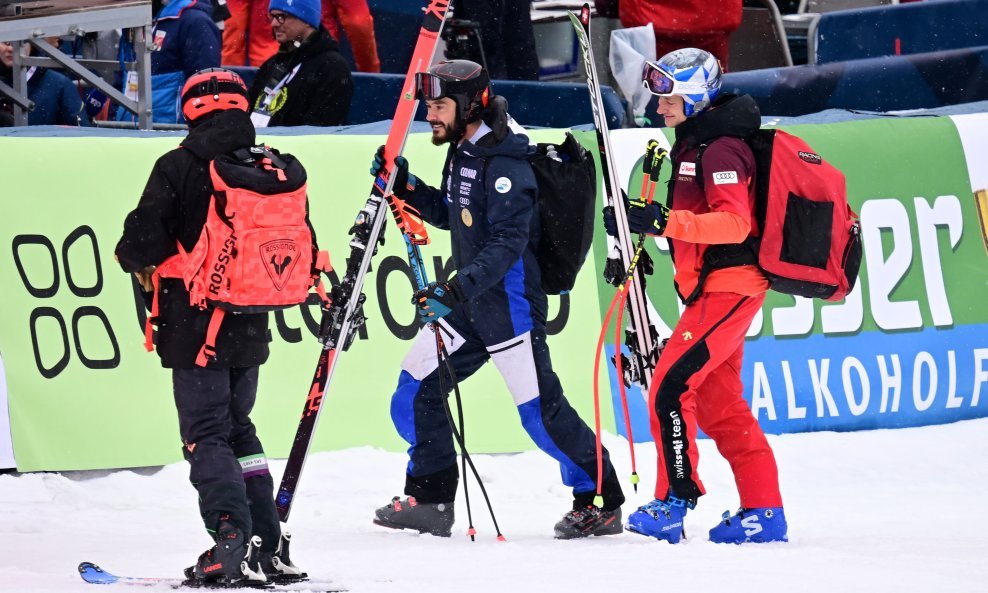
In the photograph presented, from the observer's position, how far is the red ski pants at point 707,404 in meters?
5.93

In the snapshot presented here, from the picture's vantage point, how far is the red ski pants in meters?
5.93

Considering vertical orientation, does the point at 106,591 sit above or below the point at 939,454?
above

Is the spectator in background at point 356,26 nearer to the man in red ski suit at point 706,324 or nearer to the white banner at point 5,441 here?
the white banner at point 5,441

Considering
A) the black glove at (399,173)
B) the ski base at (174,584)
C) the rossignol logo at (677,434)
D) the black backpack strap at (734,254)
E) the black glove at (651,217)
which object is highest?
the black glove at (399,173)

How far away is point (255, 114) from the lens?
8.63 metres

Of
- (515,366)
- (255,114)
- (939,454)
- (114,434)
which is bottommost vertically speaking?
(939,454)

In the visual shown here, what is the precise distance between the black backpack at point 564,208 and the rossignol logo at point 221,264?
1.56 metres

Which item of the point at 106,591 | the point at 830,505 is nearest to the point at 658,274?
the point at 830,505

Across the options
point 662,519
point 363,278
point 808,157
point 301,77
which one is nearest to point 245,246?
point 363,278

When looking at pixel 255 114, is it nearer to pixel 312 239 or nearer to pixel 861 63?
pixel 312 239

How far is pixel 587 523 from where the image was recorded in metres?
6.21

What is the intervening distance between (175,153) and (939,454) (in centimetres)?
481

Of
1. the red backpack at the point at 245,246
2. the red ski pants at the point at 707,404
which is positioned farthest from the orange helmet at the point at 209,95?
the red ski pants at the point at 707,404

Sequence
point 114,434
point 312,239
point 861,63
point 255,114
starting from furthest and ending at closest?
point 861,63, point 255,114, point 114,434, point 312,239
